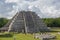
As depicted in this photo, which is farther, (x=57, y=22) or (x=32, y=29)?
(x=57, y=22)

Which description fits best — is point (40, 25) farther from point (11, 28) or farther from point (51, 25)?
point (51, 25)

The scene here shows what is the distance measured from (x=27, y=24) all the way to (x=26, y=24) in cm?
44

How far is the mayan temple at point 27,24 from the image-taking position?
94.7 metres

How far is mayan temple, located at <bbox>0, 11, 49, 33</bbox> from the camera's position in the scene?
9469 cm

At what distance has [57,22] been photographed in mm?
141250

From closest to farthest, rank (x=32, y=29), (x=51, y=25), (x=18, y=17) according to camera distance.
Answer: (x=32, y=29) < (x=18, y=17) < (x=51, y=25)

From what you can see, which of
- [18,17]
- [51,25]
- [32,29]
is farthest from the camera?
[51,25]

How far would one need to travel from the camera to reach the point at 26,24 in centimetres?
9706

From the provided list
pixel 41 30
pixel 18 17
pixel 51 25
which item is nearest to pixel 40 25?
pixel 41 30

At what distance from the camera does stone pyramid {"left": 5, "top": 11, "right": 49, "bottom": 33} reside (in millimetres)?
94775

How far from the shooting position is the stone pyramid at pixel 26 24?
9478 centimetres

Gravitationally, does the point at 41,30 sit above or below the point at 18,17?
below

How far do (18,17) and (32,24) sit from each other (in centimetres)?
788

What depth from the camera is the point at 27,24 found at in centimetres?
9700
